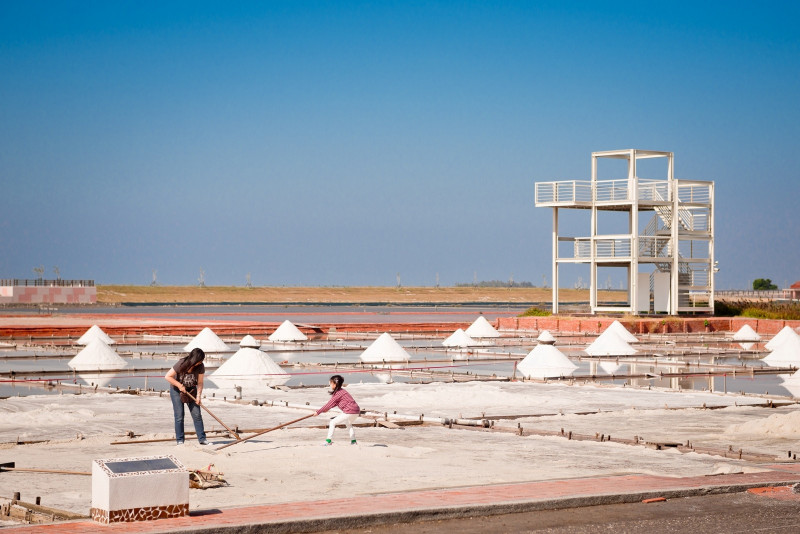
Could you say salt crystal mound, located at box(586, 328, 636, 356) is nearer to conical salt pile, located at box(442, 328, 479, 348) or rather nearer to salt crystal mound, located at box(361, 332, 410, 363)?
conical salt pile, located at box(442, 328, 479, 348)

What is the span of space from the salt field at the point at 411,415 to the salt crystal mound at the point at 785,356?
0.69 feet

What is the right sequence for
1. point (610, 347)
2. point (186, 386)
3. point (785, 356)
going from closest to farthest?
point (186, 386)
point (785, 356)
point (610, 347)

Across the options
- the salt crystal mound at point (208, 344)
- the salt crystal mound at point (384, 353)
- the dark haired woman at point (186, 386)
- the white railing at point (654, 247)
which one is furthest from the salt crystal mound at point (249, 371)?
the white railing at point (654, 247)

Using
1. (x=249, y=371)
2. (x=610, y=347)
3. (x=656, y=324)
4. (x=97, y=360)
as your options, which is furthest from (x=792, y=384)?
(x=656, y=324)

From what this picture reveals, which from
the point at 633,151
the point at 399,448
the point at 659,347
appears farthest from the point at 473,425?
the point at 633,151

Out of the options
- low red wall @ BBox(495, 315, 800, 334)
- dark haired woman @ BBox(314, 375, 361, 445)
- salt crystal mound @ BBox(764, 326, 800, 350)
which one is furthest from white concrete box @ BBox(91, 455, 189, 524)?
low red wall @ BBox(495, 315, 800, 334)

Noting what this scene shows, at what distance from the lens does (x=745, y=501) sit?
396 inches

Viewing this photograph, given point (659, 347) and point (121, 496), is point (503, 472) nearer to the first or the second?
point (121, 496)

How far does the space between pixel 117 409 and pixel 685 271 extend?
122 ft

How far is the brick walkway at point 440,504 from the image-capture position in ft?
27.8

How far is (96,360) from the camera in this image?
91.1 ft

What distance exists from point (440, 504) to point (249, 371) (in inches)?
629

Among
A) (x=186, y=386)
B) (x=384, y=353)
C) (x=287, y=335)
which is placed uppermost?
(x=287, y=335)

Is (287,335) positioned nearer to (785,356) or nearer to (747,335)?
(747,335)
